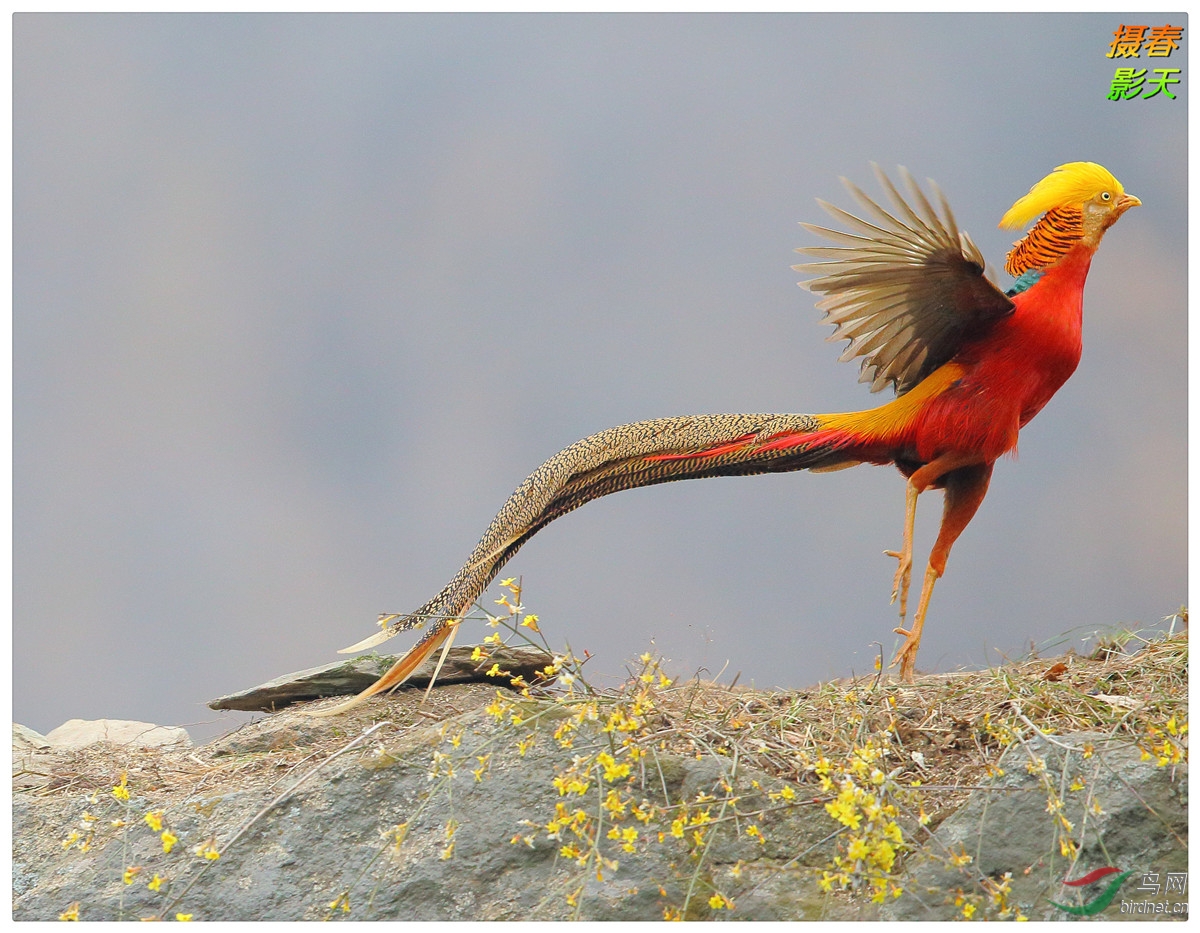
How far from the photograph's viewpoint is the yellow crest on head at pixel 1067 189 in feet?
12.1

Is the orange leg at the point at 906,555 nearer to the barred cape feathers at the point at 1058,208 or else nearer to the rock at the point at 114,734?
the barred cape feathers at the point at 1058,208

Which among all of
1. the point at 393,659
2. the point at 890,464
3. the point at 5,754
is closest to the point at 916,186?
the point at 890,464

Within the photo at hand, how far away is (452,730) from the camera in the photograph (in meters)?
2.63

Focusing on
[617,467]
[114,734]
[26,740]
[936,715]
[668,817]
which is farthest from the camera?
[114,734]

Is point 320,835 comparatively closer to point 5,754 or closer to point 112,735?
point 5,754

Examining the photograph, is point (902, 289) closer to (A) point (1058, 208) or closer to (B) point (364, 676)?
(A) point (1058, 208)

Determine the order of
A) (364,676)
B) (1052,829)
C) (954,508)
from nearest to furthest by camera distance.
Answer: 1. (1052,829)
2. (364,676)
3. (954,508)

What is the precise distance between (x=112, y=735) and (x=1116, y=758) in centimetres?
371

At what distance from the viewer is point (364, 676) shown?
3688mm

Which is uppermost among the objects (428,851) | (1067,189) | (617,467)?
(1067,189)

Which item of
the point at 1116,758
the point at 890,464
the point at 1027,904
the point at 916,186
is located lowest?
the point at 1027,904

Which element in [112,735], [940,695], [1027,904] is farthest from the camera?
[112,735]

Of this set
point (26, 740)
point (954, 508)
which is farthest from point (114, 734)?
point (954, 508)

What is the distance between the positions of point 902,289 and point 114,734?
3.50 meters
